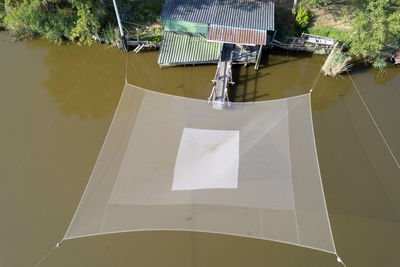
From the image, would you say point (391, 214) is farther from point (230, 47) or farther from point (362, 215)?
point (230, 47)

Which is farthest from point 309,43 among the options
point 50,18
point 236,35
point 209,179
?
point 50,18

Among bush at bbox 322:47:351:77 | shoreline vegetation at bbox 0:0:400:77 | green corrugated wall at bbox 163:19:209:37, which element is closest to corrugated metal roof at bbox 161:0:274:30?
green corrugated wall at bbox 163:19:209:37

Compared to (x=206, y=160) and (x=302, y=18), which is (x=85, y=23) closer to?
(x=206, y=160)

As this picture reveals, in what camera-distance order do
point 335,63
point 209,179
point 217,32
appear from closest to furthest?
1. point 209,179
2. point 217,32
3. point 335,63

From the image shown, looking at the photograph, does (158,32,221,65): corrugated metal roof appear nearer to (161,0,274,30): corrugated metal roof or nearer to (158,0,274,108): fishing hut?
(158,0,274,108): fishing hut

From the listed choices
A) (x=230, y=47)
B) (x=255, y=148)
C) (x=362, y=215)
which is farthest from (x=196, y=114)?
(x=362, y=215)

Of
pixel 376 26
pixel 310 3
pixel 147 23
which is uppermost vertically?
pixel 310 3

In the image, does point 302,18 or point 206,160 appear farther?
point 302,18
